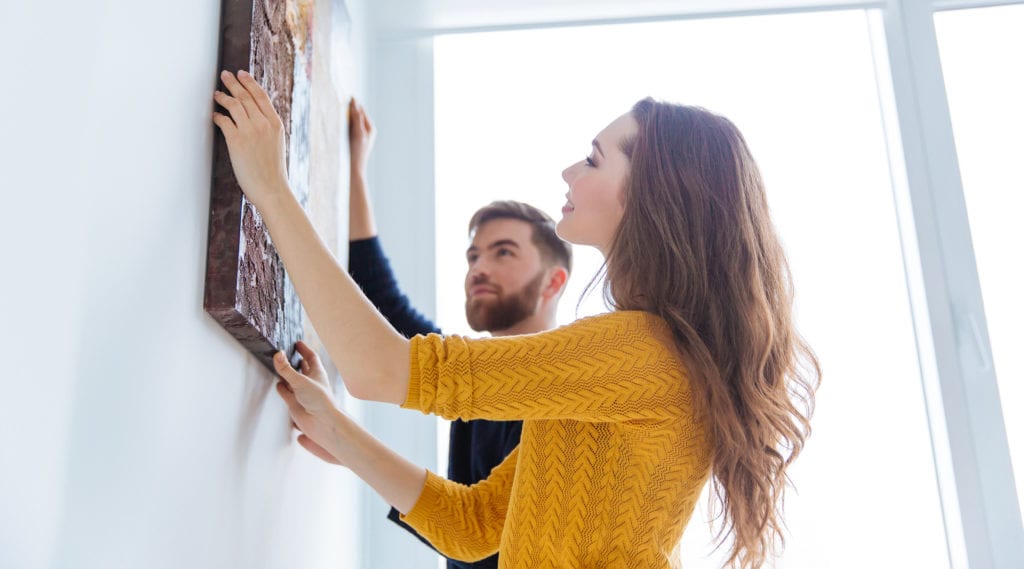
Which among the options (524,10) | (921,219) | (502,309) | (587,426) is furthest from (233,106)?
(921,219)

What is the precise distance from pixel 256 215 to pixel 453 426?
88 cm

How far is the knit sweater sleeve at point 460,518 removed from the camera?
138cm

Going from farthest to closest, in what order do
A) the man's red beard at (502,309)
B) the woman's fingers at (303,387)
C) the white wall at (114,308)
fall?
the man's red beard at (502,309), the woman's fingers at (303,387), the white wall at (114,308)

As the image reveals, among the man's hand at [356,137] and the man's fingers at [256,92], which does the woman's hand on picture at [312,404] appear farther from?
the man's hand at [356,137]

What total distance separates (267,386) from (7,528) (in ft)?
2.13

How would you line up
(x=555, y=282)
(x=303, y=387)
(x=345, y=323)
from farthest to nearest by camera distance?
(x=555, y=282) → (x=303, y=387) → (x=345, y=323)

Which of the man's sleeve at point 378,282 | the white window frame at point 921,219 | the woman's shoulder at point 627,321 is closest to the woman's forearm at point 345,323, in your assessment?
the woman's shoulder at point 627,321

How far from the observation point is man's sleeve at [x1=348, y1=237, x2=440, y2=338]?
188cm

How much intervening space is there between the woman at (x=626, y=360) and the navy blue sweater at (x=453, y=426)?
38 centimetres

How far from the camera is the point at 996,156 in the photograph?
7.72 ft

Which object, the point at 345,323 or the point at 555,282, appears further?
the point at 555,282

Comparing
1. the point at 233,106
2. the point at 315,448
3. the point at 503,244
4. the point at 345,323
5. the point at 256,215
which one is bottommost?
the point at 315,448

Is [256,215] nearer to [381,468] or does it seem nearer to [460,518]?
[381,468]

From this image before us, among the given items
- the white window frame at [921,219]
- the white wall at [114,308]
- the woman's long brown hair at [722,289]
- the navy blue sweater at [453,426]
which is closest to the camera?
the white wall at [114,308]
